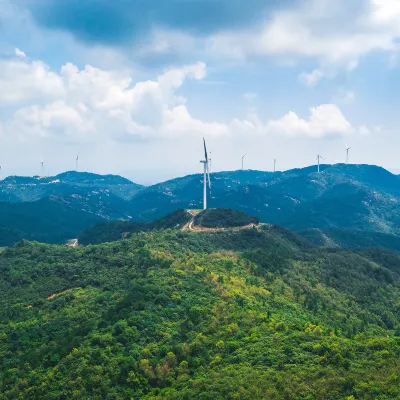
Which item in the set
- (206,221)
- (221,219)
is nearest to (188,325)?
(206,221)

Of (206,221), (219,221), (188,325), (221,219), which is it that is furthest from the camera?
(221,219)

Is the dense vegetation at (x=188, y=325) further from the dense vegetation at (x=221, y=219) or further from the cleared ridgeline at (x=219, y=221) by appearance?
the dense vegetation at (x=221, y=219)

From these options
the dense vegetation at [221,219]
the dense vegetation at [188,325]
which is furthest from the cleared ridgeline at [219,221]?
the dense vegetation at [188,325]

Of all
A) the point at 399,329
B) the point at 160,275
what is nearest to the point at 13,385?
the point at 160,275

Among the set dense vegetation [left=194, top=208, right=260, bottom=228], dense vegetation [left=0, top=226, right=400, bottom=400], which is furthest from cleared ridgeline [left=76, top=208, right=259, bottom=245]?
dense vegetation [left=0, top=226, right=400, bottom=400]

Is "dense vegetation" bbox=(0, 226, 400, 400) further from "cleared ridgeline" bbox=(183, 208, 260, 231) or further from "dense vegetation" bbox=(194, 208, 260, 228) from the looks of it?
"dense vegetation" bbox=(194, 208, 260, 228)

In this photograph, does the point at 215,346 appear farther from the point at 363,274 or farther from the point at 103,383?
the point at 363,274

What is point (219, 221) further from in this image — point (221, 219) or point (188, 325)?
point (188, 325)
